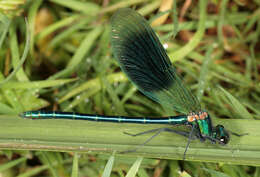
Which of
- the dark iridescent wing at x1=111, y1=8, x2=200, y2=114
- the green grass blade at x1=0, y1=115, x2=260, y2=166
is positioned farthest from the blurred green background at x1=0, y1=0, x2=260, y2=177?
the dark iridescent wing at x1=111, y1=8, x2=200, y2=114

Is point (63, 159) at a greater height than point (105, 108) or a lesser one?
lesser

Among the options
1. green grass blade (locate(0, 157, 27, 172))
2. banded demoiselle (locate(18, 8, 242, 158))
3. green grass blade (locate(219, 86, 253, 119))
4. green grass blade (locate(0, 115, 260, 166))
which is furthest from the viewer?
green grass blade (locate(0, 157, 27, 172))

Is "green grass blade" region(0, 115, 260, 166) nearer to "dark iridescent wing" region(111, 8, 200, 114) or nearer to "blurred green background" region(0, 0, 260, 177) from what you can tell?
"blurred green background" region(0, 0, 260, 177)

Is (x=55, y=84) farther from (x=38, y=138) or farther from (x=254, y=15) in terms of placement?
(x=254, y=15)

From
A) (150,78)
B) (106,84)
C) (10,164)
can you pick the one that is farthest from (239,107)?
(10,164)

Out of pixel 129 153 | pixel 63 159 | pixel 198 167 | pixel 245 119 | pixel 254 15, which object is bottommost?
pixel 63 159

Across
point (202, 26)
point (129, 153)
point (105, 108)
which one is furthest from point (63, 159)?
point (202, 26)

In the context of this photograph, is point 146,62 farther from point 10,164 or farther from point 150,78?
point 10,164
